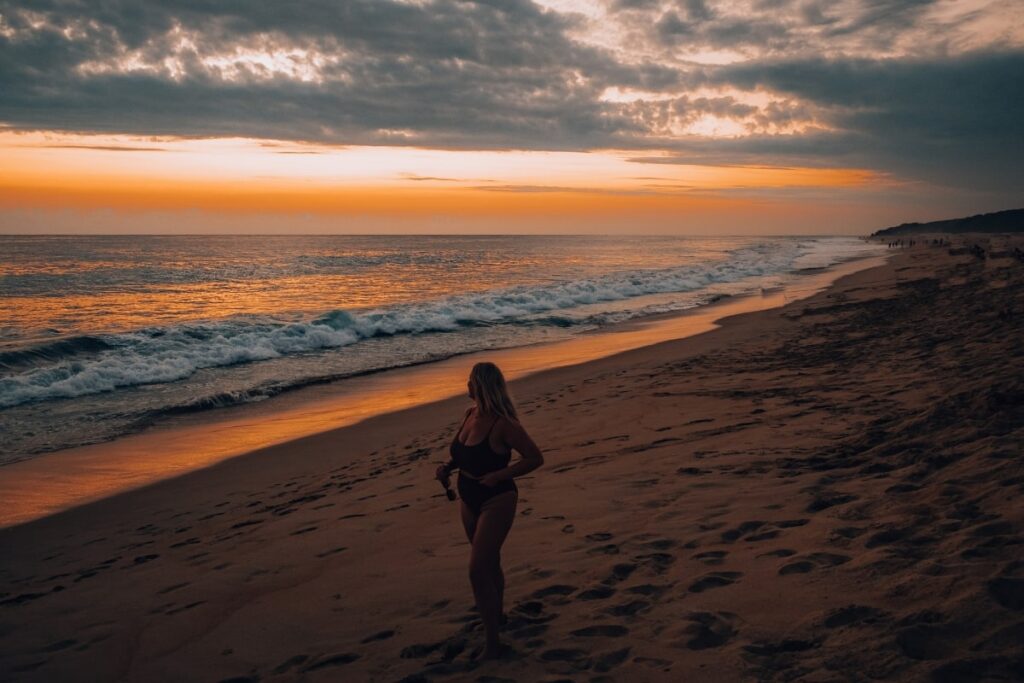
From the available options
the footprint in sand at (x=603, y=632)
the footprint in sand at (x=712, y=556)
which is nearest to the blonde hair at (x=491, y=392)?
the footprint in sand at (x=603, y=632)

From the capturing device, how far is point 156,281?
154 feet

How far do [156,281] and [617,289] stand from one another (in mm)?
30849

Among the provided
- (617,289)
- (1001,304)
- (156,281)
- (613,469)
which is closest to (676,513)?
(613,469)

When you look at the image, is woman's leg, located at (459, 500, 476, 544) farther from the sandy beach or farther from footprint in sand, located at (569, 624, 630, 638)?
footprint in sand, located at (569, 624, 630, 638)

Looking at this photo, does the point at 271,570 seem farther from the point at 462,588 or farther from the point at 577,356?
the point at 577,356

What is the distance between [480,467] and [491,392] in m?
0.46

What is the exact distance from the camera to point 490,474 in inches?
164

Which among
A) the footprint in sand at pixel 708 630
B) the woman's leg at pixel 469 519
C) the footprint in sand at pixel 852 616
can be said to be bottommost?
the footprint in sand at pixel 708 630

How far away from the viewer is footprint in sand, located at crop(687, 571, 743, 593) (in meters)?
4.61

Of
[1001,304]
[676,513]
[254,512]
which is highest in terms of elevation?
[1001,304]

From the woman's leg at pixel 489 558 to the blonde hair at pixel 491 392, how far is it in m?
0.52

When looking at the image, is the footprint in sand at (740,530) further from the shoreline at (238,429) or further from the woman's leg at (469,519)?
the shoreline at (238,429)

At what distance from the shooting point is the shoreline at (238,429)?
29.4 feet

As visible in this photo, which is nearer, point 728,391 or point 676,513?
point 676,513
